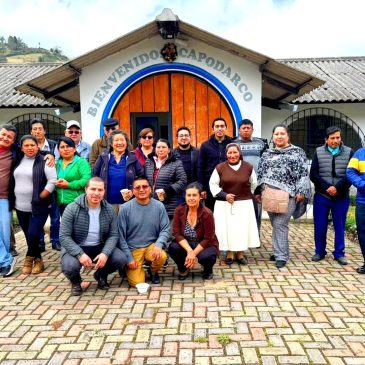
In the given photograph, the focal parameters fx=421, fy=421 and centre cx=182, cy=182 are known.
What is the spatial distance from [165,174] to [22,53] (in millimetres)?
85384

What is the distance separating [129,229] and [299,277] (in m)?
2.10

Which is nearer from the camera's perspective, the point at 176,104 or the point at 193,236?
the point at 193,236

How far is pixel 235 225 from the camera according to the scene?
5.38m

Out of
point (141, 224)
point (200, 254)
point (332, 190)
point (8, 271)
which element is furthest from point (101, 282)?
point (332, 190)

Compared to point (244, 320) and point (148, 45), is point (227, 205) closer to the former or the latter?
point (244, 320)

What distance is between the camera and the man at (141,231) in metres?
4.68

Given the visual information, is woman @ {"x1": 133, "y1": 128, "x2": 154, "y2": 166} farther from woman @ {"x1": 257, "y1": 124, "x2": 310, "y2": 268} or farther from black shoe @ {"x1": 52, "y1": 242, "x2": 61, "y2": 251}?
black shoe @ {"x1": 52, "y1": 242, "x2": 61, "y2": 251}

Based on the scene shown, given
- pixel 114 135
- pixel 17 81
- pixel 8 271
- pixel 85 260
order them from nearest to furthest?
1. pixel 85 260
2. pixel 114 135
3. pixel 8 271
4. pixel 17 81

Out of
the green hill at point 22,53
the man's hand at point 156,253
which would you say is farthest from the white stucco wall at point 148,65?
the green hill at point 22,53

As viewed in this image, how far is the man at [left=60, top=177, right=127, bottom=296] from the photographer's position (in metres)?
4.42

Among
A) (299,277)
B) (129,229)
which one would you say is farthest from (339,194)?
(129,229)

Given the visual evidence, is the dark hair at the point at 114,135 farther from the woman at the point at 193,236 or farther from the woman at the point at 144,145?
the woman at the point at 193,236

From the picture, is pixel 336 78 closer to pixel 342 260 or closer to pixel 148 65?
pixel 148 65

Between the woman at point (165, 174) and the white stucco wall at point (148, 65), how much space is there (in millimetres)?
2526
